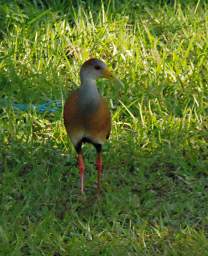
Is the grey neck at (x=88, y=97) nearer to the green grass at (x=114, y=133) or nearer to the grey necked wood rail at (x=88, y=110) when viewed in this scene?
the grey necked wood rail at (x=88, y=110)

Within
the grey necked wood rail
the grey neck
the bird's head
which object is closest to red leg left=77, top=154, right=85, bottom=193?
the grey necked wood rail

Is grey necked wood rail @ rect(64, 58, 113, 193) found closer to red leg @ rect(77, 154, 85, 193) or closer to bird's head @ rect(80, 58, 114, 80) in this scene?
bird's head @ rect(80, 58, 114, 80)

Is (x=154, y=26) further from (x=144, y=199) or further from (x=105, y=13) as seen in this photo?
(x=144, y=199)

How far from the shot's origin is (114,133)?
20.6 feet

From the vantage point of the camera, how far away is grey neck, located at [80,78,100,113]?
5.34m

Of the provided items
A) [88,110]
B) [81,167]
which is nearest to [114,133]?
[81,167]

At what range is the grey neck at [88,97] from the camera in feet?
17.5

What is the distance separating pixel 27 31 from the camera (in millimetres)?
7371

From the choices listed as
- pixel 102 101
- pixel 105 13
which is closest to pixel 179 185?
pixel 102 101

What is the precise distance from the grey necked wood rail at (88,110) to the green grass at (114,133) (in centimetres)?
43

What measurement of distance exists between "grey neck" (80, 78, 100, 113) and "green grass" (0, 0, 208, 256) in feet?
1.95

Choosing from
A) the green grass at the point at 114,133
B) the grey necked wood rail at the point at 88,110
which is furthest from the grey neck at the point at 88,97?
the green grass at the point at 114,133

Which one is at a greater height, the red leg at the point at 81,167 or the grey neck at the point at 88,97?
the grey neck at the point at 88,97

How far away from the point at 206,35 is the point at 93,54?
3.22ft
